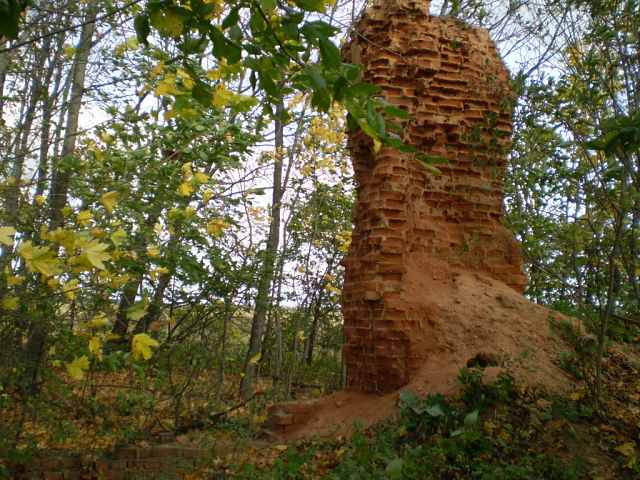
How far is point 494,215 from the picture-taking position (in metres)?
5.95

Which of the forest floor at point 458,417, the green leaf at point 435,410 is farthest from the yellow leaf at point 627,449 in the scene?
the green leaf at point 435,410

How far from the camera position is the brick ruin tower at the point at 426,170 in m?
5.47

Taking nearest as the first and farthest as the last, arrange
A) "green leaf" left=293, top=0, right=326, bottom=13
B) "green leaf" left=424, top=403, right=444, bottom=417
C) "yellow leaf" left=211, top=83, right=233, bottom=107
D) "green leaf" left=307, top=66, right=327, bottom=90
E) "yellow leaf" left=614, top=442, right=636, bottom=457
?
"green leaf" left=307, top=66, right=327, bottom=90 → "green leaf" left=293, top=0, right=326, bottom=13 → "yellow leaf" left=211, top=83, right=233, bottom=107 → "yellow leaf" left=614, top=442, right=636, bottom=457 → "green leaf" left=424, top=403, right=444, bottom=417

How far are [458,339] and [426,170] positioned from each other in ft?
6.82

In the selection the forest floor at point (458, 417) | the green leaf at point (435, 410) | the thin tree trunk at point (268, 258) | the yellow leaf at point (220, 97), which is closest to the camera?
the yellow leaf at point (220, 97)

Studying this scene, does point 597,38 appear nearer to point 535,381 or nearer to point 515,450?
point 535,381

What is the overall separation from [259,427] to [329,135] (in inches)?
247

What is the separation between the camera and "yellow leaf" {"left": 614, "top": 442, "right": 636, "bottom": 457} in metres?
3.21

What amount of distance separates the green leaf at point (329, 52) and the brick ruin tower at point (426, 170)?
12.2 feet

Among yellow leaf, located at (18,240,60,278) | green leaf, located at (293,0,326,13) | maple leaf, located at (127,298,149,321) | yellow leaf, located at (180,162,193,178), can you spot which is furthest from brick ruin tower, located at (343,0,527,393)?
yellow leaf, located at (18,240,60,278)

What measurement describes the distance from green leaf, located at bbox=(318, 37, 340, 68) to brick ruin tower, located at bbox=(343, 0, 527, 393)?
12.2 feet

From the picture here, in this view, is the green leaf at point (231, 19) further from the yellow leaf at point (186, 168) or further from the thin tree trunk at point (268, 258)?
the thin tree trunk at point (268, 258)

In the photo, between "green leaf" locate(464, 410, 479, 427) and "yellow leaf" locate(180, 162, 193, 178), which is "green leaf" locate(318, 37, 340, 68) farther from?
"green leaf" locate(464, 410, 479, 427)

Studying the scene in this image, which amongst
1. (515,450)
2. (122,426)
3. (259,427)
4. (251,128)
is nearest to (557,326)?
(515,450)
